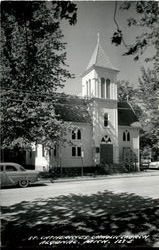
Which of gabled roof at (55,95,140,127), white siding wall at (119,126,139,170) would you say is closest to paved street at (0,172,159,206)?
gabled roof at (55,95,140,127)

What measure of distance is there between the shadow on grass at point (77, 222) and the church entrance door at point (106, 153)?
18.5 metres

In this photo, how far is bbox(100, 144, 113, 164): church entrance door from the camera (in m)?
30.0

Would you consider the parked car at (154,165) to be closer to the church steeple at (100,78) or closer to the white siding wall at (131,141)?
the white siding wall at (131,141)

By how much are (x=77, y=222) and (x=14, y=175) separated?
9.67 metres

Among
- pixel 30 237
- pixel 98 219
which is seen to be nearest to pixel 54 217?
pixel 98 219

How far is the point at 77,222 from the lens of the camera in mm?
7445

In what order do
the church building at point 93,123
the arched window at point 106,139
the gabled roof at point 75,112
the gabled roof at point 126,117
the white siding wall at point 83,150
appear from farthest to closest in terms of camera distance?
the gabled roof at point 126,117 → the arched window at point 106,139 → the gabled roof at point 75,112 → the church building at point 93,123 → the white siding wall at point 83,150

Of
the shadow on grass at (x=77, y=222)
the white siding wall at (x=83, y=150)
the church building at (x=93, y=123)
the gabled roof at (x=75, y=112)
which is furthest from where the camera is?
the gabled roof at (x=75, y=112)

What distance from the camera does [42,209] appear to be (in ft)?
31.4

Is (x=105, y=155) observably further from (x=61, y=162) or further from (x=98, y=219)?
(x=98, y=219)

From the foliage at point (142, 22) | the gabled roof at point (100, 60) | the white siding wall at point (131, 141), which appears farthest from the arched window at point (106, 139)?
the foliage at point (142, 22)

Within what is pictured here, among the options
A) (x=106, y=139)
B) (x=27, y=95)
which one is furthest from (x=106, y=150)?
(x=27, y=95)

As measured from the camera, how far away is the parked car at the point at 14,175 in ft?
51.8

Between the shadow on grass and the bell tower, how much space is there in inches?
740
